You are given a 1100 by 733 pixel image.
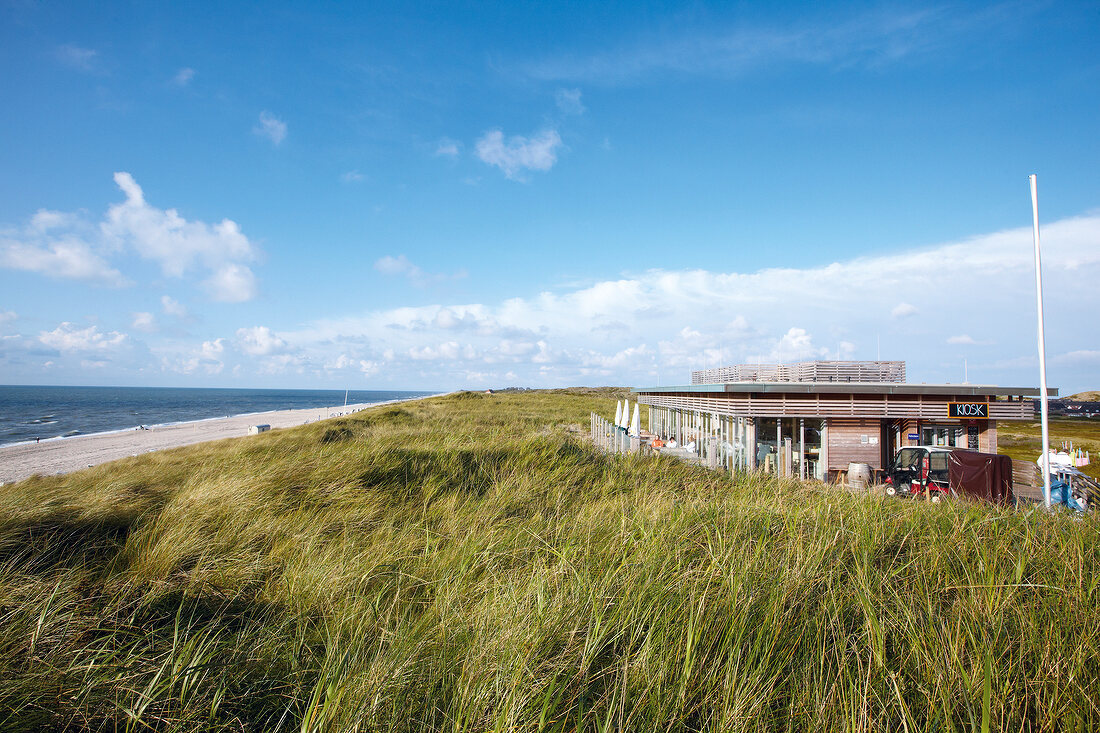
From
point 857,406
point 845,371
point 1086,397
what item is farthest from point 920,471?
point 1086,397

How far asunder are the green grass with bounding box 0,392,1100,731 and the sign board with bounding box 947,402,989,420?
943 cm

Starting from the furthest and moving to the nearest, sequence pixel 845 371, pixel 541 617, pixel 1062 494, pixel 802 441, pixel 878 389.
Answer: pixel 845 371
pixel 802 441
pixel 878 389
pixel 1062 494
pixel 541 617

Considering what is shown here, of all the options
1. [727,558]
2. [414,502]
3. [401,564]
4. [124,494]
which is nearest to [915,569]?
[727,558]

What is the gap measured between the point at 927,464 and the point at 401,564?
1139 cm

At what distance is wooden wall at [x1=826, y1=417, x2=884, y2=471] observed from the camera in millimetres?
12570

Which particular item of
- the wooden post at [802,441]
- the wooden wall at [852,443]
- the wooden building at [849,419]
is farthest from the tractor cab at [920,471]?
the wooden post at [802,441]

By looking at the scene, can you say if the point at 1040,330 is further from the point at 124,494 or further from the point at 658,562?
the point at 124,494

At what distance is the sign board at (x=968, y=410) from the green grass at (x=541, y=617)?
9.43 meters

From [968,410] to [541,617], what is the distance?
46.8 ft

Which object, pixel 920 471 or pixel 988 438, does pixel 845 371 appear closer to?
pixel 988 438

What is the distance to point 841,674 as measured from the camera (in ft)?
7.02

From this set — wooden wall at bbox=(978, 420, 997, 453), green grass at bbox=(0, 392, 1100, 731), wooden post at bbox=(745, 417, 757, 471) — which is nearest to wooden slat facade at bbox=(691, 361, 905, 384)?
wooden wall at bbox=(978, 420, 997, 453)

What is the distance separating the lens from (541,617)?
7.95 feet

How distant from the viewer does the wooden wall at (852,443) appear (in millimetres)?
12570
